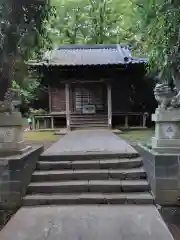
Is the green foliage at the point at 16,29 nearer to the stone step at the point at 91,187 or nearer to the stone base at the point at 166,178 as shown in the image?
the stone step at the point at 91,187

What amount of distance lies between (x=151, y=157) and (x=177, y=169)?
44 cm

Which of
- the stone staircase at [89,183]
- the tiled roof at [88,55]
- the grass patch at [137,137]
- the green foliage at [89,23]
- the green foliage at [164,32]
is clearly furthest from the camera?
the green foliage at [89,23]

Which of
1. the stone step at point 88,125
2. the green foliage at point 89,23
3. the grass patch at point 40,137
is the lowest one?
the grass patch at point 40,137

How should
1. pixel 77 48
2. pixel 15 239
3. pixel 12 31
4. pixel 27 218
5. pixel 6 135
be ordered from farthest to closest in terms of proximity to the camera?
pixel 77 48 < pixel 12 31 < pixel 6 135 < pixel 27 218 < pixel 15 239

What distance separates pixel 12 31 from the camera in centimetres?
541

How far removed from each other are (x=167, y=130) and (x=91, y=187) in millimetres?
1560

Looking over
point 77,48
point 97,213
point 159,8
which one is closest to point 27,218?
point 97,213

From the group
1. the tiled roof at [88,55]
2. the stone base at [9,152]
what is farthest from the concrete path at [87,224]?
the tiled roof at [88,55]

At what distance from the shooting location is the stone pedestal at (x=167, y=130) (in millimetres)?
4895

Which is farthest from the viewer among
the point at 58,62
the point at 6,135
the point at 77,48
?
the point at 77,48

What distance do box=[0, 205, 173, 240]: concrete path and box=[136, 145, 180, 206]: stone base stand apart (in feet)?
0.93

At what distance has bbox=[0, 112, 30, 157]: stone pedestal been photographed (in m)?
4.97

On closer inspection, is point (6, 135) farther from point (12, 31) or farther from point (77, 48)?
point (77, 48)

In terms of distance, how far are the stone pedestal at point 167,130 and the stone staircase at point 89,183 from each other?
678 millimetres
